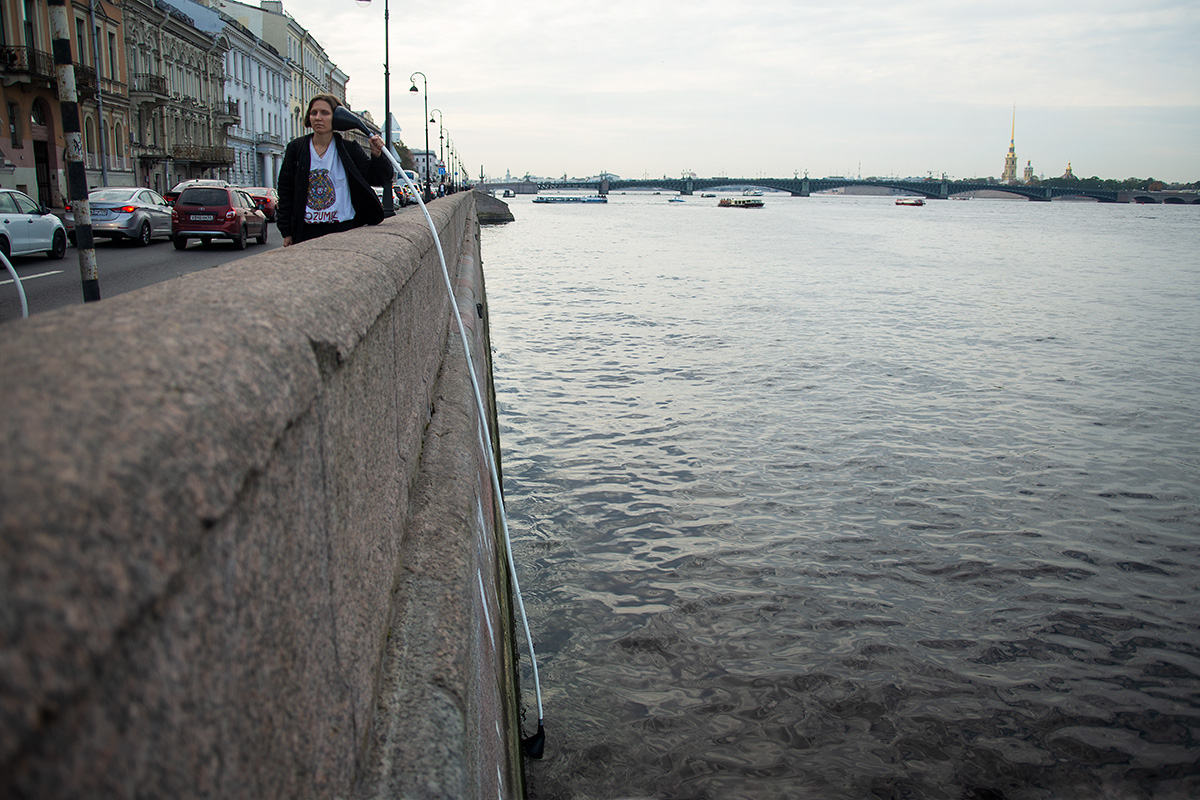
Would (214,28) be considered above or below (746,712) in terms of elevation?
above

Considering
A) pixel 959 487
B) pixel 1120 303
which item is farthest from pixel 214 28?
pixel 959 487

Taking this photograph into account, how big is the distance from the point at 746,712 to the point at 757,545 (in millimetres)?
2477

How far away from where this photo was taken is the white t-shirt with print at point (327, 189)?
546 centimetres

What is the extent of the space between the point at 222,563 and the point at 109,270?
1709cm

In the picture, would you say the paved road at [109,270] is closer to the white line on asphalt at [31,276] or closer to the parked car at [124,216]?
the white line on asphalt at [31,276]

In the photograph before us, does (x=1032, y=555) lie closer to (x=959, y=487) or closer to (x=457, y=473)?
(x=959, y=487)

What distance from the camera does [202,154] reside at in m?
52.6

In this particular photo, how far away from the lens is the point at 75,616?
71cm

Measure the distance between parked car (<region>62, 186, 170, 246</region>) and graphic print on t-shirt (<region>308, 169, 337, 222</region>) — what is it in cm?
1829

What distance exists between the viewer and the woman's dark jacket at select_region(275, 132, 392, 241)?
A: 18.0 ft

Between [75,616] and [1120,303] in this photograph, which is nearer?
[75,616]

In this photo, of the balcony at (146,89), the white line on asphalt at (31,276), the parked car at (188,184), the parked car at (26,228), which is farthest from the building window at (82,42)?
the white line on asphalt at (31,276)

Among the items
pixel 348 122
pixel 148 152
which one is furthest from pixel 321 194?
pixel 148 152

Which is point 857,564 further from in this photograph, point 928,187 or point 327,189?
point 928,187
